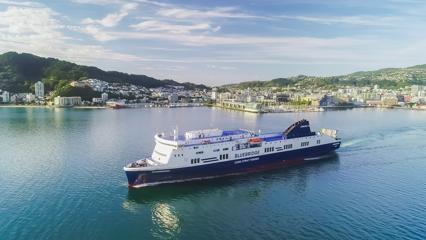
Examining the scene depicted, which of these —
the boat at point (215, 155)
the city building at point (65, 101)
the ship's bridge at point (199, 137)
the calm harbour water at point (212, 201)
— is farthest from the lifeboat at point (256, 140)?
the city building at point (65, 101)

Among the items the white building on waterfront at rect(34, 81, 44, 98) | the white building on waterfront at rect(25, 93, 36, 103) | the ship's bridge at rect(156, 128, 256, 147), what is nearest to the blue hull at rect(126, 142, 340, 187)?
the ship's bridge at rect(156, 128, 256, 147)

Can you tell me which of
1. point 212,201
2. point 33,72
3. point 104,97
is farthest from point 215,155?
point 33,72

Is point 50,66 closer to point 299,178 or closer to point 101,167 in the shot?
point 101,167

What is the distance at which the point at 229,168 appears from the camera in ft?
88.6

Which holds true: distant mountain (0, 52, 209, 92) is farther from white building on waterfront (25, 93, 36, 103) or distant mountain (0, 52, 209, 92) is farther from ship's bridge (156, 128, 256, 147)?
ship's bridge (156, 128, 256, 147)

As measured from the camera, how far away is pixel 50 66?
142 meters

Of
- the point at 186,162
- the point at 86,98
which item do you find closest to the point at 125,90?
the point at 86,98

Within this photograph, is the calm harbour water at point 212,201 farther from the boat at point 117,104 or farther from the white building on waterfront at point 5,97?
the white building on waterfront at point 5,97

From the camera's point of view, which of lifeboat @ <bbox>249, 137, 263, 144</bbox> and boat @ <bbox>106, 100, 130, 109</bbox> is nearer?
lifeboat @ <bbox>249, 137, 263, 144</bbox>

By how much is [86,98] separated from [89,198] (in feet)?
319

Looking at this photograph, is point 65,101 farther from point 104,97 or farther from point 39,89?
→ point 39,89

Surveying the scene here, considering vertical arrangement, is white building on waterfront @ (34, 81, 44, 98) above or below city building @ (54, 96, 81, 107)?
above

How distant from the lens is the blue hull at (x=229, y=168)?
23781mm

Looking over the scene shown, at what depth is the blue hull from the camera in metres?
23.8
